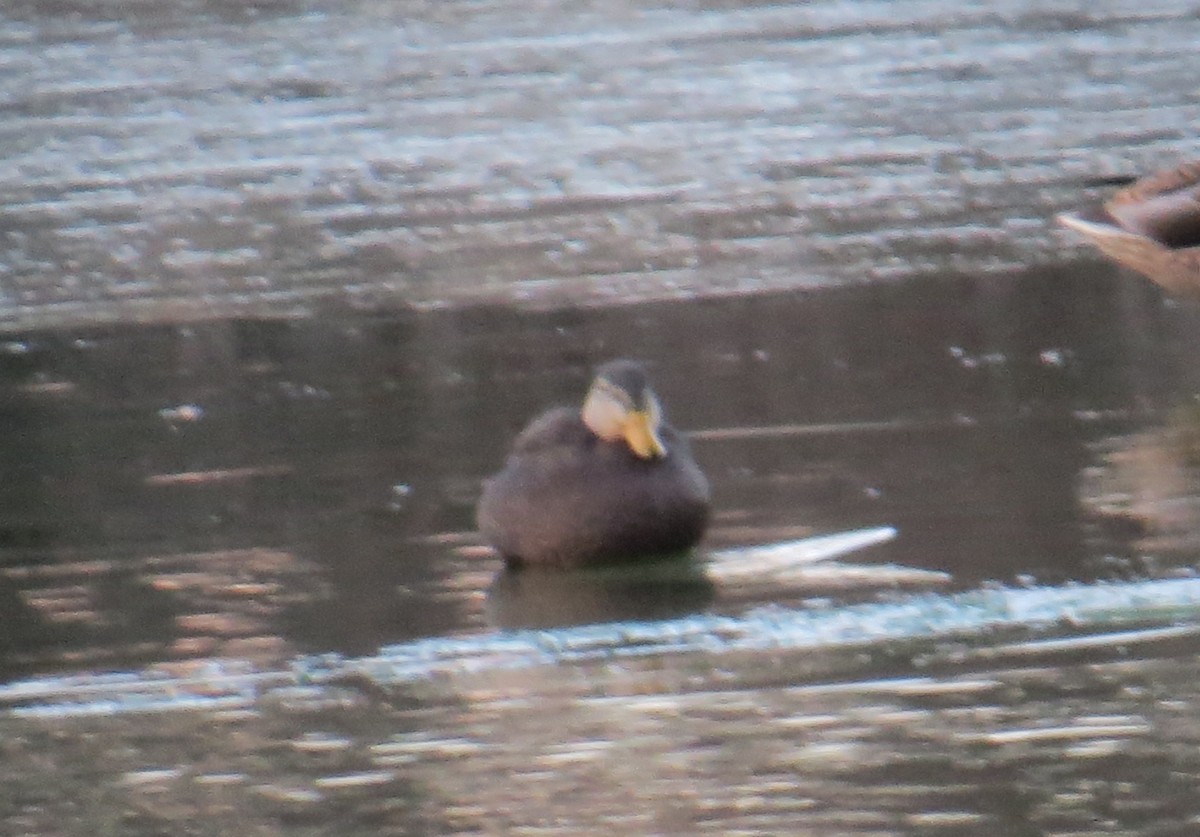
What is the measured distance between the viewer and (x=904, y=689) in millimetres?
6035

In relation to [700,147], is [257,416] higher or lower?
lower

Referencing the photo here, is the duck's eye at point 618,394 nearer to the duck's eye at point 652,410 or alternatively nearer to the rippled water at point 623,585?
the duck's eye at point 652,410

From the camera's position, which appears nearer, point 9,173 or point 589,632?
point 589,632

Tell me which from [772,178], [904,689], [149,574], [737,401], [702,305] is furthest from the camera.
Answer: [772,178]

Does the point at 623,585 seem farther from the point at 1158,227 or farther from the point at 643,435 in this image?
the point at 1158,227

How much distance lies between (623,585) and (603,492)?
319 mm

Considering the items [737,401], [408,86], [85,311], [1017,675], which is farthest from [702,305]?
[408,86]

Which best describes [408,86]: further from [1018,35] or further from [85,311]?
[85,311]

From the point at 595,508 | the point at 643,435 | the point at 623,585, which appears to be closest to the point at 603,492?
the point at 595,508

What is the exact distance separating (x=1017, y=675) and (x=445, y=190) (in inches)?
316

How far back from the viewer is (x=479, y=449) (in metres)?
8.99

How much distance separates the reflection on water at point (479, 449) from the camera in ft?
23.7

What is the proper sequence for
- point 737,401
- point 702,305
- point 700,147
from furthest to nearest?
point 700,147 → point 702,305 → point 737,401

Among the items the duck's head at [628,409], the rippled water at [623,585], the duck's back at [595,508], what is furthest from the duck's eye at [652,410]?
the rippled water at [623,585]
